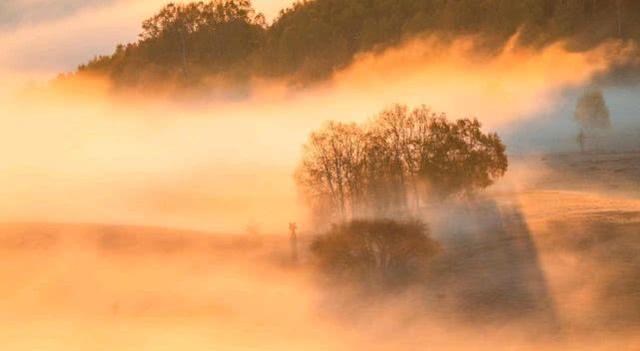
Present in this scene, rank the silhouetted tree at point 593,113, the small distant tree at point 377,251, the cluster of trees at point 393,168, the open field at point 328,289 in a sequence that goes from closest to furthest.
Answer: the open field at point 328,289 → the small distant tree at point 377,251 → the cluster of trees at point 393,168 → the silhouetted tree at point 593,113

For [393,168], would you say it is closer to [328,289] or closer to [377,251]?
A: [377,251]

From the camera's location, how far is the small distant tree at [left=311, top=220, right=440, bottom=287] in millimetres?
91375

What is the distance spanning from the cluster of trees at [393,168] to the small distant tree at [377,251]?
647 cm

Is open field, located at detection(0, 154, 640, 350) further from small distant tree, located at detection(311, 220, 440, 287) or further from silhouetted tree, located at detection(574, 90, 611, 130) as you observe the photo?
silhouetted tree, located at detection(574, 90, 611, 130)

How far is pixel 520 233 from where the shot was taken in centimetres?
10012

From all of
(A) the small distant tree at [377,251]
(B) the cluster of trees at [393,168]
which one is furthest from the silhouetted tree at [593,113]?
(A) the small distant tree at [377,251]

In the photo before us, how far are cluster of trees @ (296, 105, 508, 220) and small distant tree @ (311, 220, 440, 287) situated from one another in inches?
255

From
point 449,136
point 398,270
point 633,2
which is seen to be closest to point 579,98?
point 633,2

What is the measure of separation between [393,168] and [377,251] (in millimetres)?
20926

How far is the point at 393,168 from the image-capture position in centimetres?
11306

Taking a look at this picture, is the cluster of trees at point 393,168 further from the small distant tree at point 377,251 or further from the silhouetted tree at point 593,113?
the silhouetted tree at point 593,113

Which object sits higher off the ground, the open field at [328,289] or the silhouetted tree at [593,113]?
the silhouetted tree at [593,113]

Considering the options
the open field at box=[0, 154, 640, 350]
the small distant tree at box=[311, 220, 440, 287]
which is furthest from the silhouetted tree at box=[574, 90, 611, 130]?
the small distant tree at box=[311, 220, 440, 287]

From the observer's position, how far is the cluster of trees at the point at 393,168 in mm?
109062
